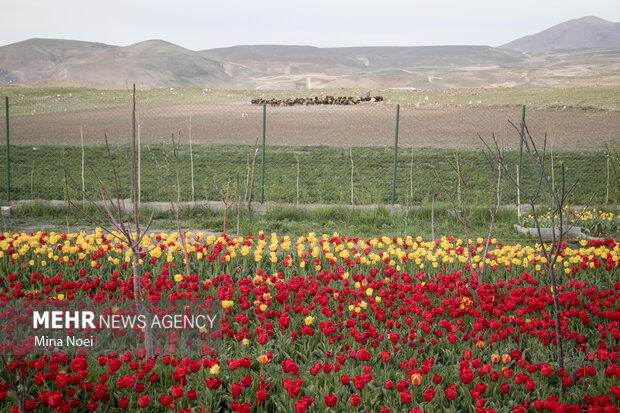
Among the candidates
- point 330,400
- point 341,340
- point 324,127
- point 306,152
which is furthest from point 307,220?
point 324,127

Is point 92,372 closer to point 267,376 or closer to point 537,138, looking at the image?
point 267,376

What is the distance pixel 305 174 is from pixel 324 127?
1215 cm

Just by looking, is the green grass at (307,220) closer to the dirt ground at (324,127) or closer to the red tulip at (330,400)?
the red tulip at (330,400)

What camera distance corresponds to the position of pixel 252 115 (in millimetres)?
32688

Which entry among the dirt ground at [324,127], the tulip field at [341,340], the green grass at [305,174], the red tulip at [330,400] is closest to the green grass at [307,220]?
the green grass at [305,174]

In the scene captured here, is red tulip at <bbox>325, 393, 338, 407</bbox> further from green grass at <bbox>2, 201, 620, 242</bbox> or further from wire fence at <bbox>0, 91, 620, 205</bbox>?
green grass at <bbox>2, 201, 620, 242</bbox>

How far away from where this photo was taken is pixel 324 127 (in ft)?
89.4

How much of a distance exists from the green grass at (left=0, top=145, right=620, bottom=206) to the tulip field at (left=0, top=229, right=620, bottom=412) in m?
4.78

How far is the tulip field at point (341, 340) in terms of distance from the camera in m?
3.09

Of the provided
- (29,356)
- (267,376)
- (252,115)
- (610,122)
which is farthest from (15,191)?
(610,122)

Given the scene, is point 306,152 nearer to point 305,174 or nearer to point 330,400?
point 305,174

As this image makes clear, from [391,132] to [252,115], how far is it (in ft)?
32.8

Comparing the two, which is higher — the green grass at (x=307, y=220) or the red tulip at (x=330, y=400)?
the red tulip at (x=330, y=400)

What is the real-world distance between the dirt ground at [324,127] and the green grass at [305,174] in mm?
2053
